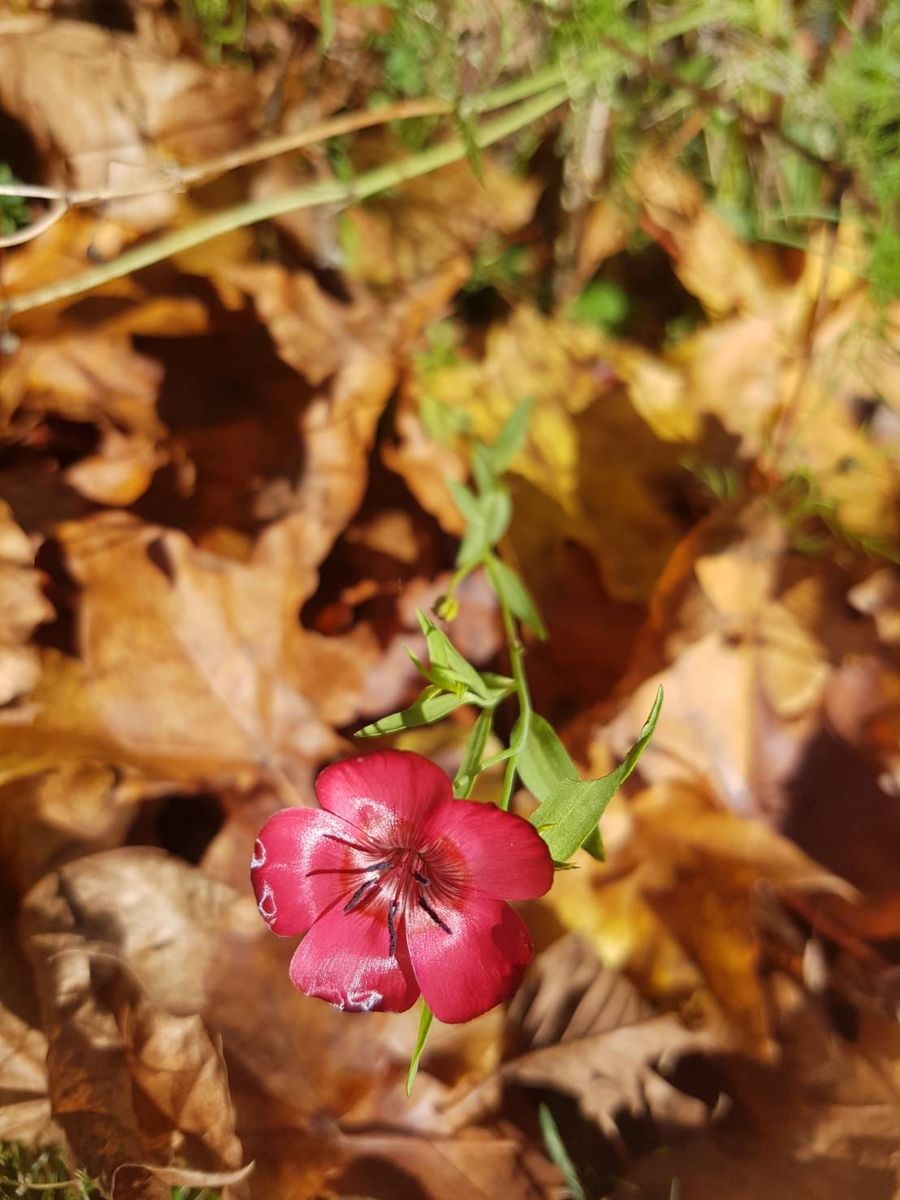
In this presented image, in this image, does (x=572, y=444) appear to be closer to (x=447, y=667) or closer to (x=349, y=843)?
(x=447, y=667)

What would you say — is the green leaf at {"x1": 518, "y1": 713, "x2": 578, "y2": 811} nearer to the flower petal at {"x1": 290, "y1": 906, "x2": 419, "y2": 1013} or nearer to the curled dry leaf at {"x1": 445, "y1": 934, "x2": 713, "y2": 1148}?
the flower petal at {"x1": 290, "y1": 906, "x2": 419, "y2": 1013}

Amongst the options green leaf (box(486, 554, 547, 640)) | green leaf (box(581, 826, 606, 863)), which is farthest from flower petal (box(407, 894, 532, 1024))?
Answer: green leaf (box(486, 554, 547, 640))

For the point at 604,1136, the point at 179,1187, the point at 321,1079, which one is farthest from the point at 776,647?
the point at 179,1187

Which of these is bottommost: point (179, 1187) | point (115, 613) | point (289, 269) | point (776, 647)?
point (179, 1187)

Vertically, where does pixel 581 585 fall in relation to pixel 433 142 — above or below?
below

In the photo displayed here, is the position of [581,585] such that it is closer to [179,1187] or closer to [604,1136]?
[604,1136]

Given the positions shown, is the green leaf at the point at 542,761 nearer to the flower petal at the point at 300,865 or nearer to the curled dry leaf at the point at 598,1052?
the flower petal at the point at 300,865
